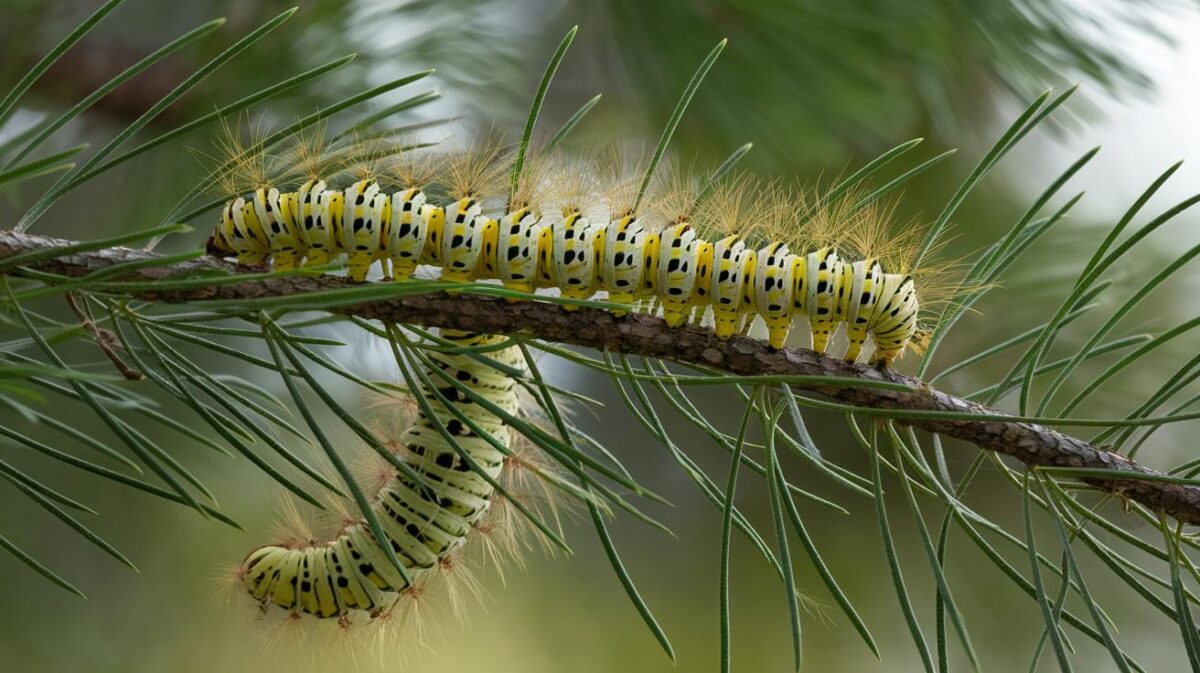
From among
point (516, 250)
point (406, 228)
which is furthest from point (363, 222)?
point (516, 250)

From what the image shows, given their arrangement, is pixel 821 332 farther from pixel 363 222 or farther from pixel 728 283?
pixel 363 222

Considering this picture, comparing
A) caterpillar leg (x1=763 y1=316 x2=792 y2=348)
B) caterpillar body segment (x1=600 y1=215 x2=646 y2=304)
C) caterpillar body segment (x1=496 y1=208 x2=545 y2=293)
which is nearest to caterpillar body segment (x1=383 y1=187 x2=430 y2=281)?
caterpillar body segment (x1=496 y1=208 x2=545 y2=293)

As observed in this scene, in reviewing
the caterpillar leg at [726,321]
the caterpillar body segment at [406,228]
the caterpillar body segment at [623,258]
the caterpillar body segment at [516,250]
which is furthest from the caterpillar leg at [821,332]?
the caterpillar body segment at [406,228]

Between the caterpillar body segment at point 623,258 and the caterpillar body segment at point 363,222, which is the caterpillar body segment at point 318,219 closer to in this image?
the caterpillar body segment at point 363,222

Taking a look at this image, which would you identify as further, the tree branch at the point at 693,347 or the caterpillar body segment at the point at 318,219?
the caterpillar body segment at the point at 318,219

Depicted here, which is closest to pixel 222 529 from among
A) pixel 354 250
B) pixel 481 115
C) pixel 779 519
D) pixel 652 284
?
pixel 481 115

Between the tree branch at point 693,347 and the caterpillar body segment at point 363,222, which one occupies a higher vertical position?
the tree branch at point 693,347

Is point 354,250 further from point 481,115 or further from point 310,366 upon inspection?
point 481,115

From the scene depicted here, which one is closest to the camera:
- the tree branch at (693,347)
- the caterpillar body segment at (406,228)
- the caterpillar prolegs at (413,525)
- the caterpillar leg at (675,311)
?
the tree branch at (693,347)
